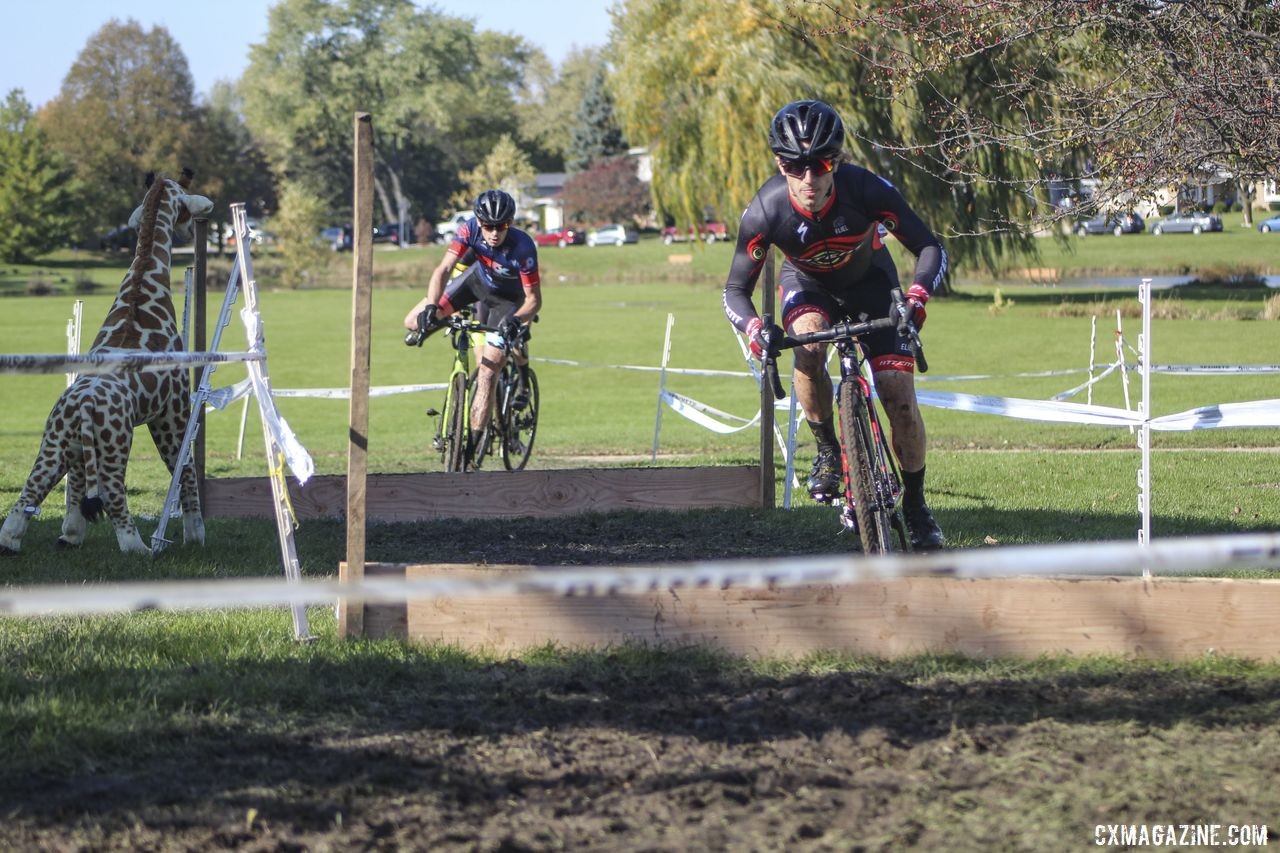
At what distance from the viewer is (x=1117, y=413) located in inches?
343

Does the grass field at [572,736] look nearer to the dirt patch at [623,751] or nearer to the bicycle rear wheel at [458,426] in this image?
the dirt patch at [623,751]

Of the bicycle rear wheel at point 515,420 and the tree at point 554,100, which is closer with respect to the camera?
the bicycle rear wheel at point 515,420

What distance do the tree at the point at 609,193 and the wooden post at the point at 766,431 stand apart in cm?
9889

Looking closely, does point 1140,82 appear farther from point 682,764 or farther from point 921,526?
point 682,764

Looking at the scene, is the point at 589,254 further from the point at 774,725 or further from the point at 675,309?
the point at 774,725

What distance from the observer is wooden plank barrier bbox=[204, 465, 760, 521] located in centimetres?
1009

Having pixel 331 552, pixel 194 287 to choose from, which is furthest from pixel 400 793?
pixel 194 287

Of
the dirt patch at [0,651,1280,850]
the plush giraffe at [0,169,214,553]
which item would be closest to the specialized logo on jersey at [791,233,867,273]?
the dirt patch at [0,651,1280,850]

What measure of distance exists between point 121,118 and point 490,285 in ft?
322

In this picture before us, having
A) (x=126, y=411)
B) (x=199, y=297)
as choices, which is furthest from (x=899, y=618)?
(x=199, y=297)

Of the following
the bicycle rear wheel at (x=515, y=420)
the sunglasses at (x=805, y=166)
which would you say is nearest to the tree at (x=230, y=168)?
the bicycle rear wheel at (x=515, y=420)

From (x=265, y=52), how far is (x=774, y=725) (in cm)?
11941

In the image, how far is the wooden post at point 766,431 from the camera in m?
9.56

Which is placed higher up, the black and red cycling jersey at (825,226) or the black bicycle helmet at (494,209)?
the black bicycle helmet at (494,209)
